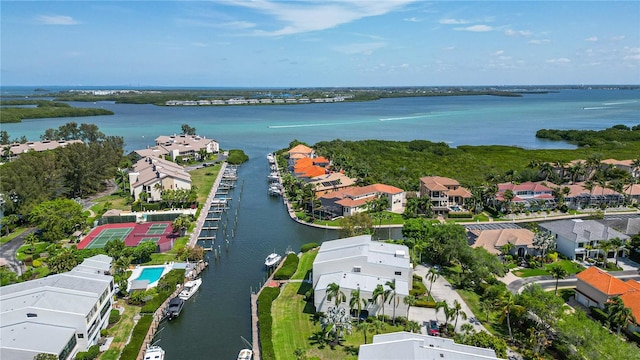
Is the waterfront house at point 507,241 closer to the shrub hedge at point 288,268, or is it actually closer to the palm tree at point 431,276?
the palm tree at point 431,276

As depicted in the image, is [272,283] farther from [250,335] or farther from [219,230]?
[219,230]

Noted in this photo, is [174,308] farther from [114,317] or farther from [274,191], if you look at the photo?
[274,191]

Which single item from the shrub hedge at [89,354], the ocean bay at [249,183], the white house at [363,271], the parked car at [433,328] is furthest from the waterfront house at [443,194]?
the shrub hedge at [89,354]

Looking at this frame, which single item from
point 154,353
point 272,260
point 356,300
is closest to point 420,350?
point 356,300

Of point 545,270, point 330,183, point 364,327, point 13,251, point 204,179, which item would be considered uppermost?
point 330,183

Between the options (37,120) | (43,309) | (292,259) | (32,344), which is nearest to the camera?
(32,344)

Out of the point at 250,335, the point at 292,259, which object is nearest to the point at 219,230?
the point at 292,259
